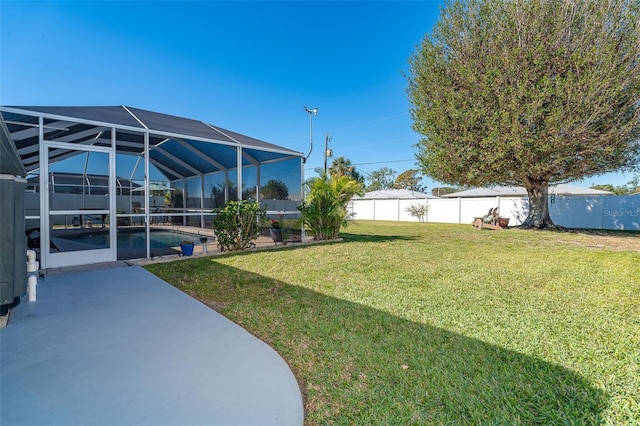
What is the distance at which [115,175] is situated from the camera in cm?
647

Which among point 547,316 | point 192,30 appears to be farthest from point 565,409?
point 192,30

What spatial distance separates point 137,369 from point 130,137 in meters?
7.93

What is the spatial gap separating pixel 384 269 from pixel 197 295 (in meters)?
3.46

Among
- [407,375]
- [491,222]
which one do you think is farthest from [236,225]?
[491,222]

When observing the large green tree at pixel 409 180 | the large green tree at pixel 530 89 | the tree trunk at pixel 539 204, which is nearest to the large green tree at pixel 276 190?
the large green tree at pixel 530 89

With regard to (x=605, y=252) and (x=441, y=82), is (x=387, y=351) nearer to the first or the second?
(x=605, y=252)

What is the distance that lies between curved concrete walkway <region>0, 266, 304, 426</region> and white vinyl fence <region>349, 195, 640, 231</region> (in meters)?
9.44

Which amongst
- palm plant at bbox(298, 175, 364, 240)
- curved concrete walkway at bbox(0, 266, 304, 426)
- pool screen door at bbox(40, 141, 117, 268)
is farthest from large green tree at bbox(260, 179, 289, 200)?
curved concrete walkway at bbox(0, 266, 304, 426)

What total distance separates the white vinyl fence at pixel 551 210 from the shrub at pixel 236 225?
4988mm

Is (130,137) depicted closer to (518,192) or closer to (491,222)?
(491,222)

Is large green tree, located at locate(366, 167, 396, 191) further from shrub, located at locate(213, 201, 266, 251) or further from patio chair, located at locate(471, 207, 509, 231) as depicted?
shrub, located at locate(213, 201, 266, 251)

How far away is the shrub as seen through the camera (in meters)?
7.78

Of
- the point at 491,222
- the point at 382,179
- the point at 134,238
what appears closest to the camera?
the point at 134,238

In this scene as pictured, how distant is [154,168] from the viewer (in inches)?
464
